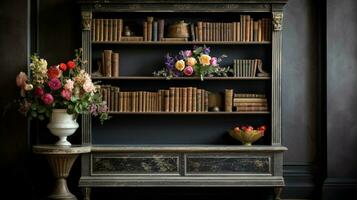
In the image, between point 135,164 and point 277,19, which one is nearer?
point 135,164

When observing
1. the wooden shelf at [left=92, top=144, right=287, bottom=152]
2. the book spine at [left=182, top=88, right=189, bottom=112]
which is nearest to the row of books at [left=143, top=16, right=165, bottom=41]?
the book spine at [left=182, top=88, right=189, bottom=112]

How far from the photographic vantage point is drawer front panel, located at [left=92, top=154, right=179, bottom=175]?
6.10 meters

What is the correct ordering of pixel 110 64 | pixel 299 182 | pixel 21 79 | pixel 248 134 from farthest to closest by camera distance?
1. pixel 299 182
2. pixel 110 64
3. pixel 248 134
4. pixel 21 79

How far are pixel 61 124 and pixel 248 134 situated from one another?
6.32 ft

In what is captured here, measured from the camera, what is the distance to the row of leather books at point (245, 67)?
641 cm

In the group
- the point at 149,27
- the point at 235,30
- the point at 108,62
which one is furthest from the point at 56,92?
the point at 235,30

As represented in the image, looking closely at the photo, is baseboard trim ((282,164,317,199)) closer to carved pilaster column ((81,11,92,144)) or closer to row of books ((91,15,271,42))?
row of books ((91,15,271,42))

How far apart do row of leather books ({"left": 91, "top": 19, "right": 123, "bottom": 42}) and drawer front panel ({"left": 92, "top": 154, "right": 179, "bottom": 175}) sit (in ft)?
4.13

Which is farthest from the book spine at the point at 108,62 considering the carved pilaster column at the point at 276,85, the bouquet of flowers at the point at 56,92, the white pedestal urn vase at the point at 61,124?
the carved pilaster column at the point at 276,85

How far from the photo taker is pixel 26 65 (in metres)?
6.25

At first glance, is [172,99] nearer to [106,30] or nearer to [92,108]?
[92,108]

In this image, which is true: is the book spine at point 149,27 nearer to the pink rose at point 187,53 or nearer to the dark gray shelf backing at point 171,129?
the pink rose at point 187,53

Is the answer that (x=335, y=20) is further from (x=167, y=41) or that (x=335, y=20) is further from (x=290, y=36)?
(x=167, y=41)

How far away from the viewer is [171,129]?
21.7ft
